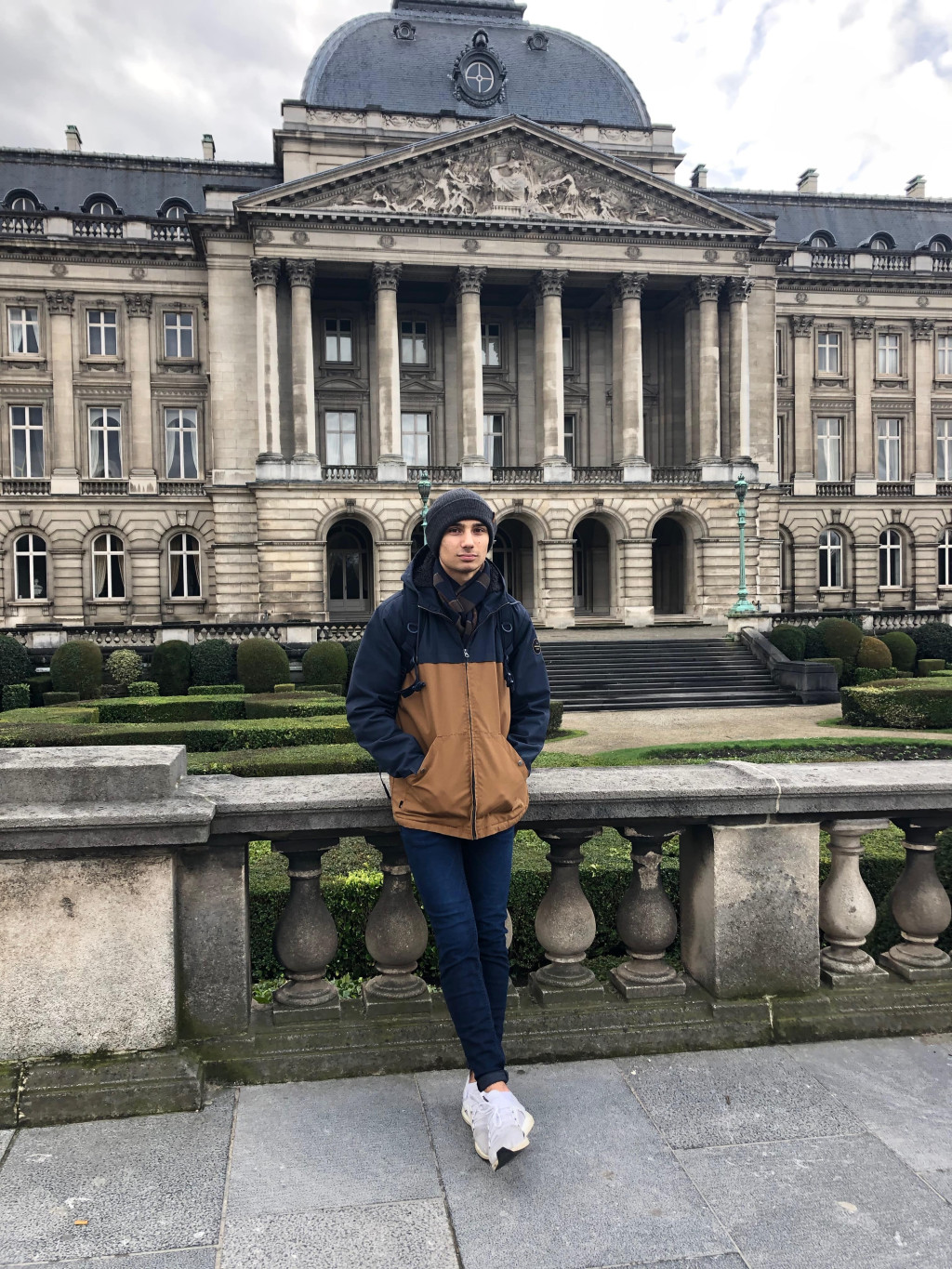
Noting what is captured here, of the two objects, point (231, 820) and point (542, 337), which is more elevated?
point (542, 337)

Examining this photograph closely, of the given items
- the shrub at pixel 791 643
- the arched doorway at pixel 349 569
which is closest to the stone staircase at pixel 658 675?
the shrub at pixel 791 643

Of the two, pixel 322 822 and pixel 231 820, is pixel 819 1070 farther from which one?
pixel 231 820

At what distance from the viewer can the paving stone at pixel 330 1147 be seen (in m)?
3.10

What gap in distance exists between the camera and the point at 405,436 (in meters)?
42.1

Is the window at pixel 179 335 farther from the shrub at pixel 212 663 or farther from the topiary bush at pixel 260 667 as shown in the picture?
the topiary bush at pixel 260 667

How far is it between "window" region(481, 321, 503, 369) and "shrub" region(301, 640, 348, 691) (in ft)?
63.9

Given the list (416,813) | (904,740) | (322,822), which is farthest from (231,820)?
(904,740)

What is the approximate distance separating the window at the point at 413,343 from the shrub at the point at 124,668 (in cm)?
1988

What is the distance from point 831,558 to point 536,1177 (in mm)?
48612

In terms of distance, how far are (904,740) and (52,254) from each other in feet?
131

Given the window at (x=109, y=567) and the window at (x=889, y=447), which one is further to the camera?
the window at (x=889, y=447)

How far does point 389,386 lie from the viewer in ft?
124

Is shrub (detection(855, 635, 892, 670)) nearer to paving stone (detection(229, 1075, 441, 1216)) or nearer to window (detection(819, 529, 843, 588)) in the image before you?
window (detection(819, 529, 843, 588))

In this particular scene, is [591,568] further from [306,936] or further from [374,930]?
[306,936]
